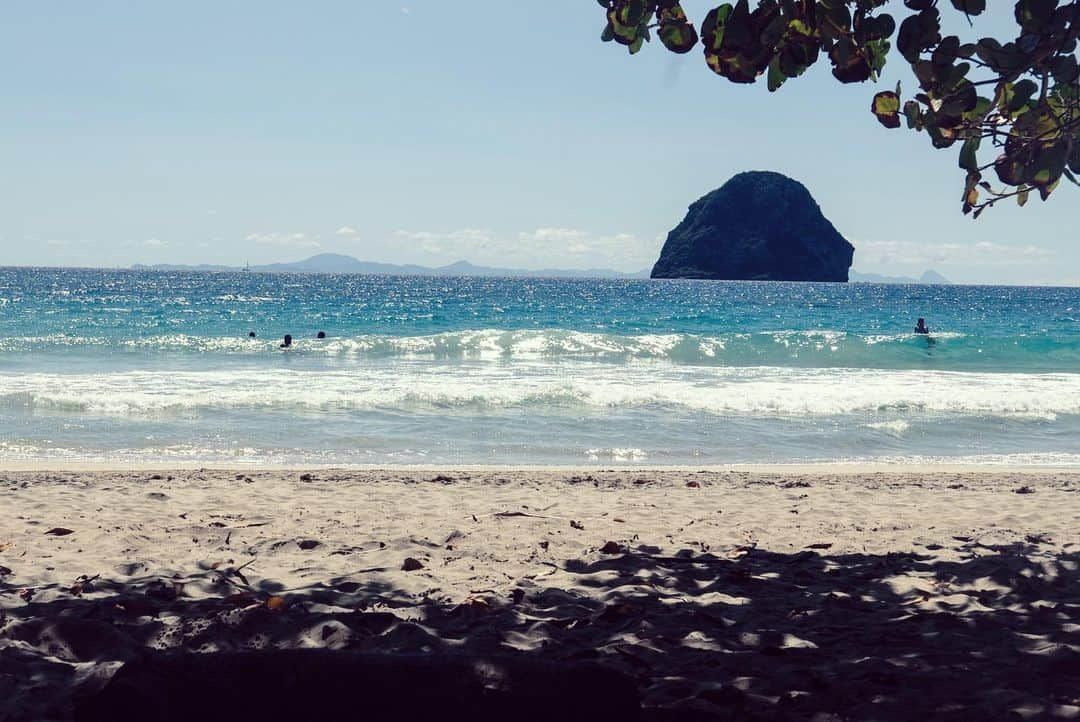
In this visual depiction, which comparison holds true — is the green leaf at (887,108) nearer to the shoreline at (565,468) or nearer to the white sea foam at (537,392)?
the shoreline at (565,468)

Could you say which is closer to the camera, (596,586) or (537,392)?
(596,586)

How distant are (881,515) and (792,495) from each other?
1208 mm

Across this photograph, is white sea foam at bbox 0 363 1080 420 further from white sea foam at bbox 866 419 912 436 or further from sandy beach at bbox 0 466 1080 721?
sandy beach at bbox 0 466 1080 721

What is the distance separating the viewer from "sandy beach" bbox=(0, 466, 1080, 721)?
400cm

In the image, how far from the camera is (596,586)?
5.60 meters

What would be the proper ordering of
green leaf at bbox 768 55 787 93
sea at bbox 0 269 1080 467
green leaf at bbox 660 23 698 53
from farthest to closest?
sea at bbox 0 269 1080 467 < green leaf at bbox 768 55 787 93 < green leaf at bbox 660 23 698 53

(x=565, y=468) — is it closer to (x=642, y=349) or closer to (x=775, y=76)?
(x=775, y=76)

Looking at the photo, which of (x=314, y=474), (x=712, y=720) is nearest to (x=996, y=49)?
(x=712, y=720)

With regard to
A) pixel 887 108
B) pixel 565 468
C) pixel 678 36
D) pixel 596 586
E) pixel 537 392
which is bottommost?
pixel 565 468

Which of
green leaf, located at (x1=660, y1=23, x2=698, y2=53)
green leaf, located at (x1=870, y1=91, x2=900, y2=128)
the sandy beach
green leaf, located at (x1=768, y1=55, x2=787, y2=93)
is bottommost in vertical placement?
the sandy beach

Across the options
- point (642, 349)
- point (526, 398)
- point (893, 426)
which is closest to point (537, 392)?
point (526, 398)

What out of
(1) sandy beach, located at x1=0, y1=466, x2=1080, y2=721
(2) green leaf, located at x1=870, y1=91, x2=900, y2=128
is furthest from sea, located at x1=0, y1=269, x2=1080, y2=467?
(2) green leaf, located at x1=870, y1=91, x2=900, y2=128

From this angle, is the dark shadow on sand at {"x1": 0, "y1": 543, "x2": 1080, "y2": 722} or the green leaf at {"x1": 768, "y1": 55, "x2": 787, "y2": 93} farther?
the green leaf at {"x1": 768, "y1": 55, "x2": 787, "y2": 93}

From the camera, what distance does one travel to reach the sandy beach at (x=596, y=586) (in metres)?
4.00
